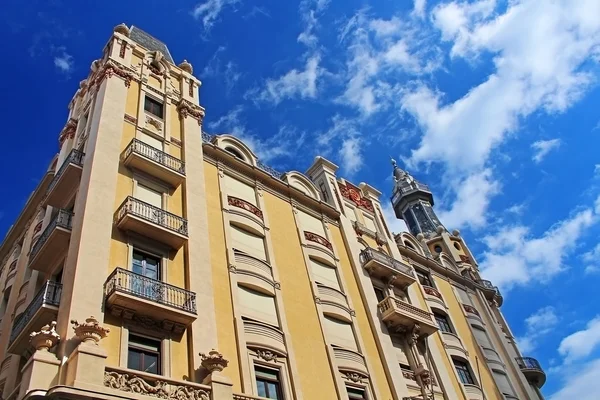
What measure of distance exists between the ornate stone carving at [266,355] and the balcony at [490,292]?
2433 centimetres

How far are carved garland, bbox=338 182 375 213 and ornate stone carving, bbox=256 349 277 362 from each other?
15074 millimetres

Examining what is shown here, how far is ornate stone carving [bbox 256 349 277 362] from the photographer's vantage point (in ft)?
57.2

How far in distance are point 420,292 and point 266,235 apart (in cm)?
1139

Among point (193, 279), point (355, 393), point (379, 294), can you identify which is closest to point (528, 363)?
point (379, 294)

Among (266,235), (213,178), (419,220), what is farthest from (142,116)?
(419,220)

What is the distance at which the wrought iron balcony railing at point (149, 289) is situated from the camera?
48.0 feet

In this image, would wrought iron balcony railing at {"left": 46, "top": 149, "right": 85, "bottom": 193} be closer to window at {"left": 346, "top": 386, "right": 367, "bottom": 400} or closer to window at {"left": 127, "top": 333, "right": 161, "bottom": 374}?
window at {"left": 127, "top": 333, "right": 161, "bottom": 374}

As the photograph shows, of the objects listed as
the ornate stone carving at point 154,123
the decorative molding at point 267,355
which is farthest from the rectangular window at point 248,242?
the ornate stone carving at point 154,123

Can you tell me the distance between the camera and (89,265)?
14.8 m

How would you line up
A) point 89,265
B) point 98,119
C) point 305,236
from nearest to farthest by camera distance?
point 89,265, point 98,119, point 305,236

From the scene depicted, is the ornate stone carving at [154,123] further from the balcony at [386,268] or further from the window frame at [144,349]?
the balcony at [386,268]

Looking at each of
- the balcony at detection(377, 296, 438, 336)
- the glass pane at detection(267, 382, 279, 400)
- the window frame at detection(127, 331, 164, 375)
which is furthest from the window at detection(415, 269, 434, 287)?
the window frame at detection(127, 331, 164, 375)

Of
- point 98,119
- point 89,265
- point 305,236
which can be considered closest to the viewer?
point 89,265

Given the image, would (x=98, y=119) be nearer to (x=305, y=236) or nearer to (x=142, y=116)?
(x=142, y=116)
